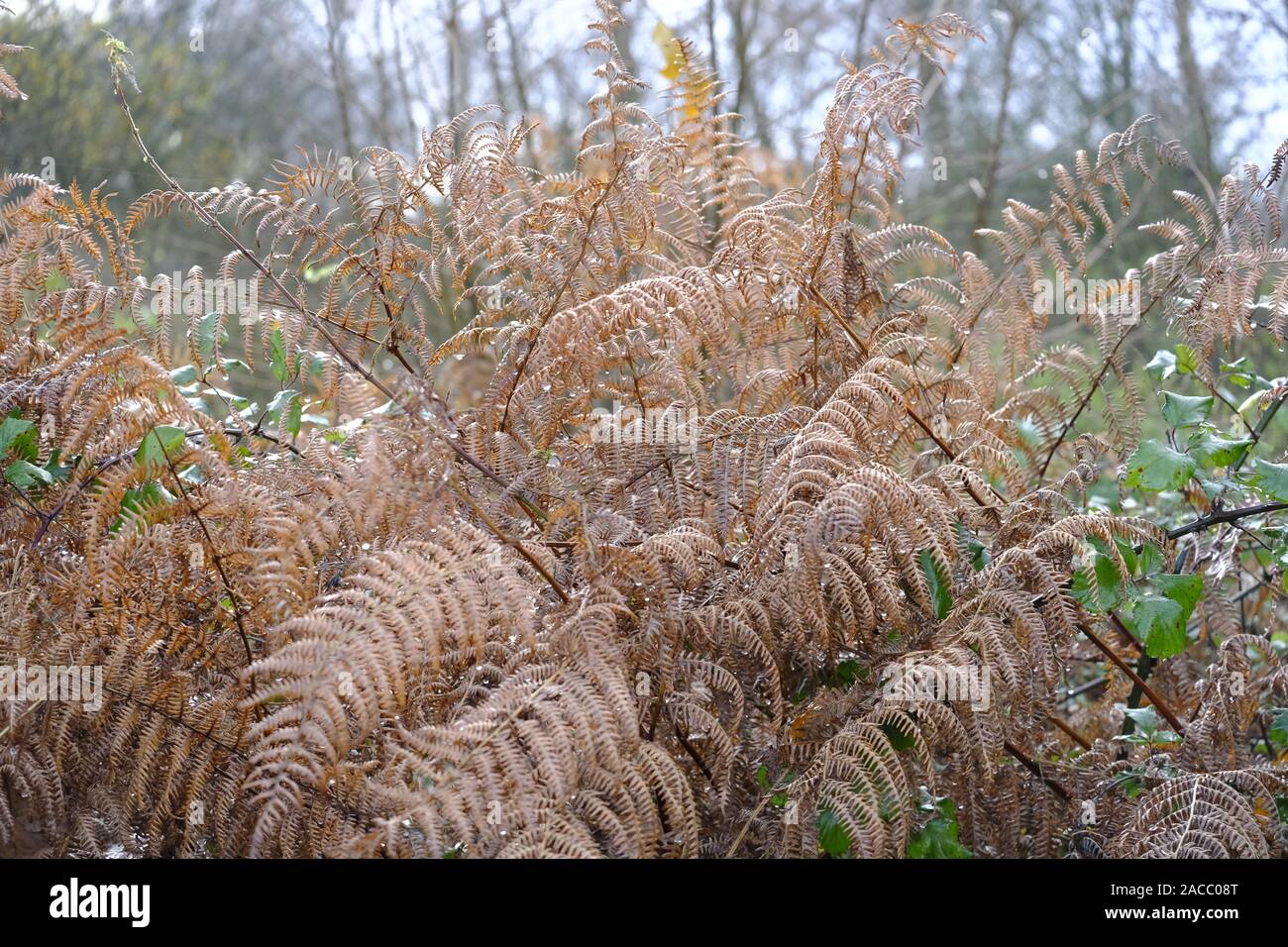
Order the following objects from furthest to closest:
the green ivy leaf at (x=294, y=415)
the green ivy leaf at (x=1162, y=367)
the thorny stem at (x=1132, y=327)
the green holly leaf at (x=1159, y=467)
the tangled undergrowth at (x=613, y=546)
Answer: the green ivy leaf at (x=1162, y=367) < the thorny stem at (x=1132, y=327) < the green ivy leaf at (x=294, y=415) < the green holly leaf at (x=1159, y=467) < the tangled undergrowth at (x=613, y=546)

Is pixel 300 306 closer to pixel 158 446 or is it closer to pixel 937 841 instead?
pixel 158 446

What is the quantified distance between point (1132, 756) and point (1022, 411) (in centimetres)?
88

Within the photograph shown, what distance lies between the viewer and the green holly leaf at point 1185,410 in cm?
231

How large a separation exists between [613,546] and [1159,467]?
1.14 meters

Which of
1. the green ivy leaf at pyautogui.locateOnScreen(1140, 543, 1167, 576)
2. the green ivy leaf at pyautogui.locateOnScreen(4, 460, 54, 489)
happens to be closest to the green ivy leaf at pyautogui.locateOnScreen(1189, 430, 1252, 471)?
the green ivy leaf at pyautogui.locateOnScreen(1140, 543, 1167, 576)

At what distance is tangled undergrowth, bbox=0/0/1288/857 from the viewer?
6.01ft

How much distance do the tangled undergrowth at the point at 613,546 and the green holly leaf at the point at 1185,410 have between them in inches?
4.4

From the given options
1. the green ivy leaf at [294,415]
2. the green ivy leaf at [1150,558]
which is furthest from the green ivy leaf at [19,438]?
the green ivy leaf at [1150,558]

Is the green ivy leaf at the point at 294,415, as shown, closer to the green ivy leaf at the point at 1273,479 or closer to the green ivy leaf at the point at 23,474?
the green ivy leaf at the point at 23,474

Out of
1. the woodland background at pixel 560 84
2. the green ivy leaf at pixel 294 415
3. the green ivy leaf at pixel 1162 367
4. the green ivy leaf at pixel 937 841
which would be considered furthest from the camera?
the woodland background at pixel 560 84

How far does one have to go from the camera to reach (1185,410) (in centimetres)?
231
